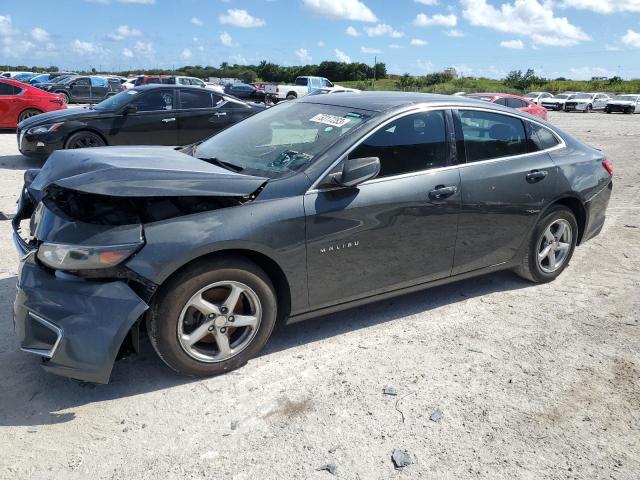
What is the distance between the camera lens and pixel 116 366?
3467mm

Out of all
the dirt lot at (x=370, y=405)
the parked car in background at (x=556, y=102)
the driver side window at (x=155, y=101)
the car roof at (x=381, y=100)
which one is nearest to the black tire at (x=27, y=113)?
the driver side window at (x=155, y=101)

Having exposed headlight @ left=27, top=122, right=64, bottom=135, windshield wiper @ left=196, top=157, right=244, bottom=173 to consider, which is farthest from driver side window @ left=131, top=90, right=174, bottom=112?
windshield wiper @ left=196, top=157, right=244, bottom=173

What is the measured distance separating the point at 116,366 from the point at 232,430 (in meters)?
1.00

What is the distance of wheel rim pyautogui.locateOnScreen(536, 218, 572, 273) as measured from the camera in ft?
16.0

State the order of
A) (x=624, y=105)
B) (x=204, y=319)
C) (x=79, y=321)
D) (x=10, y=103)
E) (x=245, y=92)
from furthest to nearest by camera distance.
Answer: (x=624, y=105) → (x=245, y=92) → (x=10, y=103) → (x=204, y=319) → (x=79, y=321)

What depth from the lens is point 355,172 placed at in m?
3.47

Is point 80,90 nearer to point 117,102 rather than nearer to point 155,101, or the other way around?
point 117,102

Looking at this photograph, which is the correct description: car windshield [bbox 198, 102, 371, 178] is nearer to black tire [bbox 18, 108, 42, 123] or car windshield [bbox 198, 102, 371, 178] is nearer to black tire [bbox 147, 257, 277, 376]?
black tire [bbox 147, 257, 277, 376]

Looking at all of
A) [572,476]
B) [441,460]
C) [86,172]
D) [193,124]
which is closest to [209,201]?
[86,172]

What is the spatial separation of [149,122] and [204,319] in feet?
25.9

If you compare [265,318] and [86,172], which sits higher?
[86,172]

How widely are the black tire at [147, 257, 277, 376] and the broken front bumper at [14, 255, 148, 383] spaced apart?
0.16m

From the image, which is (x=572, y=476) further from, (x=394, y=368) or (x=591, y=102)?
(x=591, y=102)

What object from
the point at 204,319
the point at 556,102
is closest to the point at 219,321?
the point at 204,319
